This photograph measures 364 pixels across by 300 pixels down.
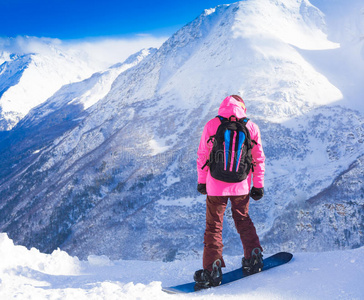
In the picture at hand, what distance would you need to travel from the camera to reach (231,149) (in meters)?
4.16

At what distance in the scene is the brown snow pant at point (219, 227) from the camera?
4324 millimetres

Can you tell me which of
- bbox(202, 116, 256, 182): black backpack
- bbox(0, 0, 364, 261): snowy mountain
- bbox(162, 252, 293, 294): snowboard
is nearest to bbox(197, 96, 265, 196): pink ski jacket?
bbox(202, 116, 256, 182): black backpack

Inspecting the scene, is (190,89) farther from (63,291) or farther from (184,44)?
(63,291)

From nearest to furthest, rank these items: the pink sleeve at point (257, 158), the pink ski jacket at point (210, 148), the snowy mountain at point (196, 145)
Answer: the pink ski jacket at point (210, 148) → the pink sleeve at point (257, 158) → the snowy mountain at point (196, 145)

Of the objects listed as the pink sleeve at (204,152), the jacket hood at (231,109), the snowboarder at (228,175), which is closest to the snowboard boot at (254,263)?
the snowboarder at (228,175)

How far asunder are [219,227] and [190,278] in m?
1.66

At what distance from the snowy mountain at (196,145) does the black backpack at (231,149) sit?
25.7 metres

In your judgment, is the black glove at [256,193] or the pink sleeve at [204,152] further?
the black glove at [256,193]

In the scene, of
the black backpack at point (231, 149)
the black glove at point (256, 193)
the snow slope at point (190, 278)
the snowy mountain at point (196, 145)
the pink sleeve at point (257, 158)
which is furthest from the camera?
the snowy mountain at point (196, 145)

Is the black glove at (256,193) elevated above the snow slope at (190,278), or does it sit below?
above

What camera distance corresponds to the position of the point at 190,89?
62469 mm

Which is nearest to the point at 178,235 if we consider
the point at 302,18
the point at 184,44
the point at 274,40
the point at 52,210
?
the point at 52,210

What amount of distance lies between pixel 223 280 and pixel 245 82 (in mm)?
55096

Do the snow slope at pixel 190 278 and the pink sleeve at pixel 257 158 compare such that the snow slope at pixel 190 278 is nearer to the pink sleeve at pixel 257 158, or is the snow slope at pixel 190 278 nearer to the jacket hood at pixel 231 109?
the pink sleeve at pixel 257 158
